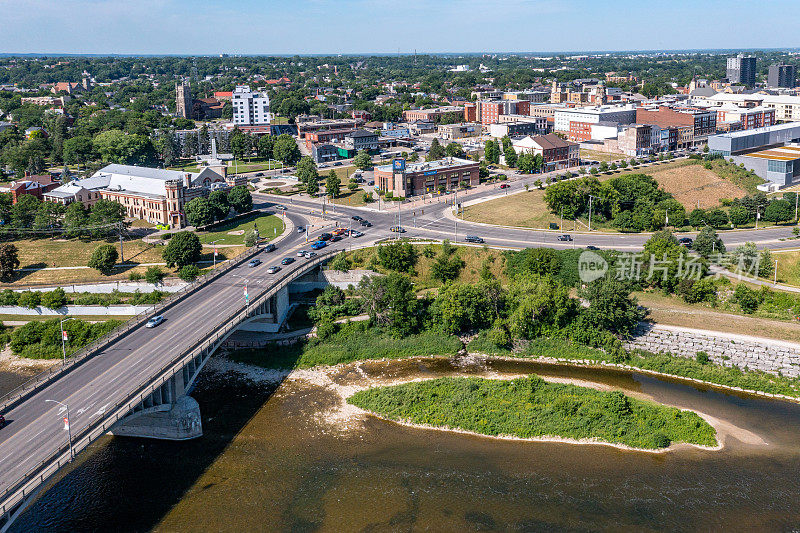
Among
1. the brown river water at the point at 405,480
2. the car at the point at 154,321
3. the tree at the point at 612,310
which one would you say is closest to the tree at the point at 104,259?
the car at the point at 154,321

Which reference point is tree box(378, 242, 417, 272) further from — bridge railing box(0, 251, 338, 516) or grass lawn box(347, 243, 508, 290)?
bridge railing box(0, 251, 338, 516)

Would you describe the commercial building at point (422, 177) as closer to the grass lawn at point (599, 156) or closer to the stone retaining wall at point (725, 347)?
the grass lawn at point (599, 156)

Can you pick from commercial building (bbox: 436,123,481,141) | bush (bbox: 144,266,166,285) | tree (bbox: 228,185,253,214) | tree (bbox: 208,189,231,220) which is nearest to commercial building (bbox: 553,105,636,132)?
commercial building (bbox: 436,123,481,141)

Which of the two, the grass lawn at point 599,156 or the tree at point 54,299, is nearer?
the tree at point 54,299

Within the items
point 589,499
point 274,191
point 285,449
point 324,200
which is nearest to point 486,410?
point 589,499

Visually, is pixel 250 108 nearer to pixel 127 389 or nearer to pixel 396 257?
pixel 396 257

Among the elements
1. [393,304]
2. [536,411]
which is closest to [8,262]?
[393,304]
